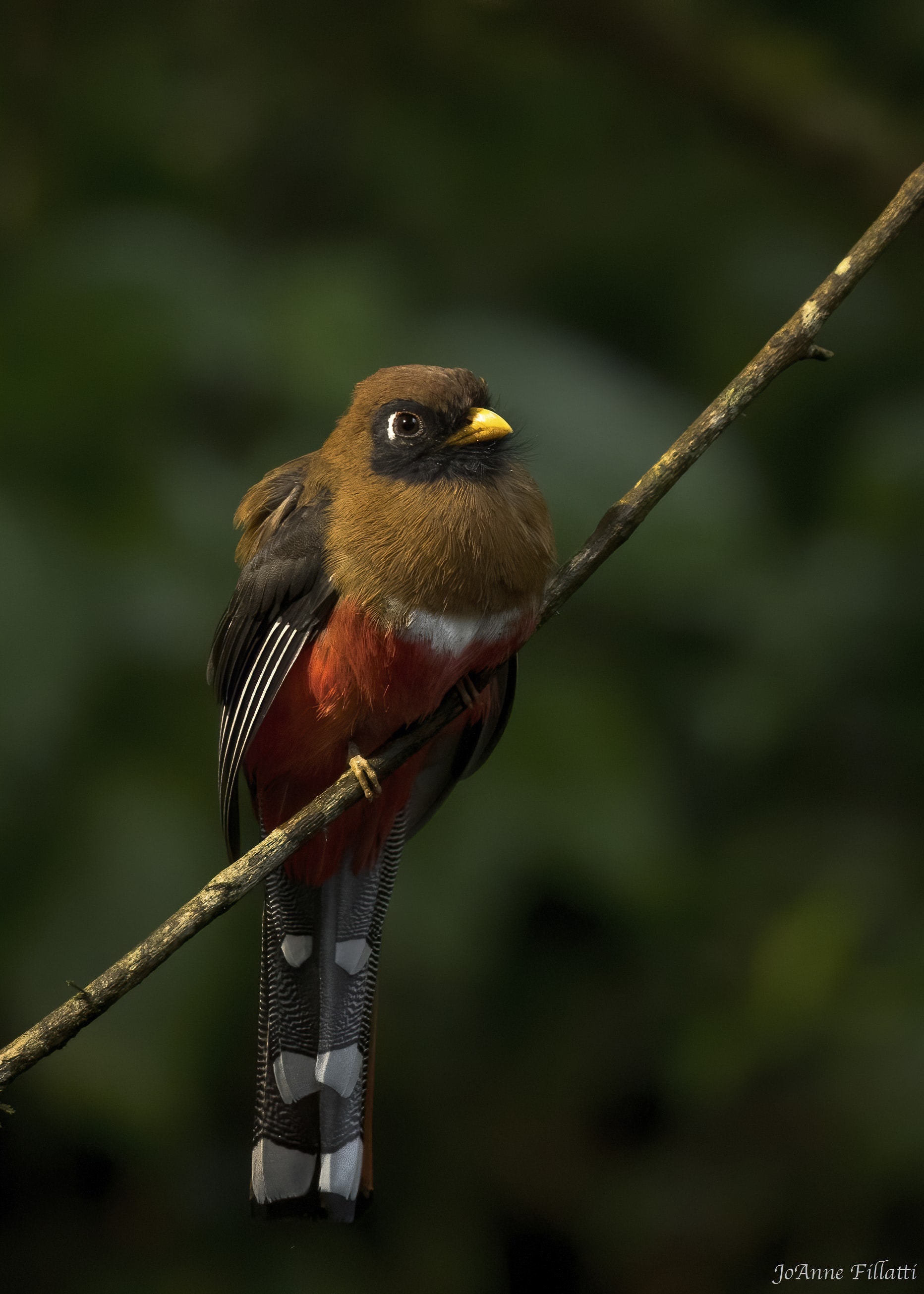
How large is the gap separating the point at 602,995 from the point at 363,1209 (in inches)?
39.6

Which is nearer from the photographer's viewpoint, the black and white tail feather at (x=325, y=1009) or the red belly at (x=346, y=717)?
the red belly at (x=346, y=717)

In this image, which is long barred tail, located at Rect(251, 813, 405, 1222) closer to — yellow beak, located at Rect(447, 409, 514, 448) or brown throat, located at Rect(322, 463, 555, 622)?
brown throat, located at Rect(322, 463, 555, 622)

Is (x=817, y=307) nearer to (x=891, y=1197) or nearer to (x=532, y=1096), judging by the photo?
(x=891, y=1197)

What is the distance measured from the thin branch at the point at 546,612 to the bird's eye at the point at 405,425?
0.40 meters

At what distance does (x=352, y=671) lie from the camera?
2.41 meters

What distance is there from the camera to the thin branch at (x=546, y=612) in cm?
183

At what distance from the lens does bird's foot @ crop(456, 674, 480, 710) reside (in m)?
2.50

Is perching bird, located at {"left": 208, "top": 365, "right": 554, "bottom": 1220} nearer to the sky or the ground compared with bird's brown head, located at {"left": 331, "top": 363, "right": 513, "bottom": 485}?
nearer to the ground

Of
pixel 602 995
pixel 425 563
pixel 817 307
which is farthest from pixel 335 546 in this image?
pixel 602 995
